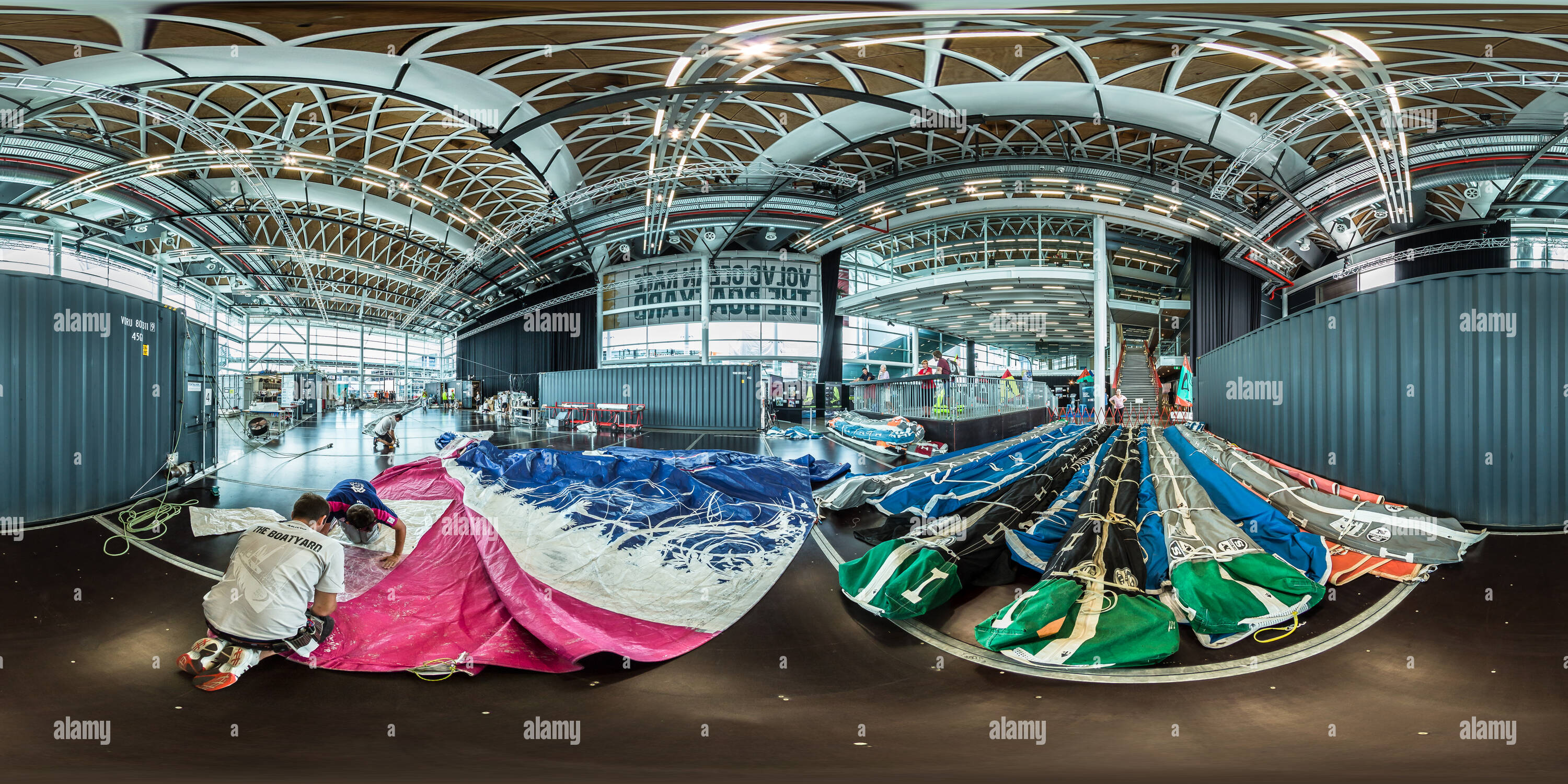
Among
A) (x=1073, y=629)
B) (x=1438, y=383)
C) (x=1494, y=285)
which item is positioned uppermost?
(x=1494, y=285)

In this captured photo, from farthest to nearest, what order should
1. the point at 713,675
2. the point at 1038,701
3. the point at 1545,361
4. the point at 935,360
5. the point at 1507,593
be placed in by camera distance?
the point at 935,360, the point at 1545,361, the point at 1507,593, the point at 713,675, the point at 1038,701

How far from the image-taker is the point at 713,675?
2.36 meters

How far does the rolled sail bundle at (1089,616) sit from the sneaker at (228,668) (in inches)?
139

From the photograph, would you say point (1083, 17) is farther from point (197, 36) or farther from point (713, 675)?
point (197, 36)

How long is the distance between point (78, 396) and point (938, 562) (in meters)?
8.88

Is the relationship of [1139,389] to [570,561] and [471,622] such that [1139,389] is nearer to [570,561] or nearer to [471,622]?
[570,561]

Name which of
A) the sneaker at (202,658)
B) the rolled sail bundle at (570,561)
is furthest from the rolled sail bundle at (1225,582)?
the sneaker at (202,658)

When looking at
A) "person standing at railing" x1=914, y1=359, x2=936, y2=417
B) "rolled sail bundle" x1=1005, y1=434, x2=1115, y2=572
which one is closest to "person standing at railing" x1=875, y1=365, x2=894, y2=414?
"person standing at railing" x1=914, y1=359, x2=936, y2=417

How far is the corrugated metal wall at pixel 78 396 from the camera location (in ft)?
16.0

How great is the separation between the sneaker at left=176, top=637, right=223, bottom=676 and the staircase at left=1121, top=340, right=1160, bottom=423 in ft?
74.8

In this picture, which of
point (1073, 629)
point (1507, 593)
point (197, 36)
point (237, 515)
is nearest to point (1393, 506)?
point (1507, 593)

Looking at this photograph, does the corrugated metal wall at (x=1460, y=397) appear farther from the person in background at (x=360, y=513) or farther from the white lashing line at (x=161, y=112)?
the white lashing line at (x=161, y=112)

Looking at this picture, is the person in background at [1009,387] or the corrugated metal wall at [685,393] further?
the corrugated metal wall at [685,393]

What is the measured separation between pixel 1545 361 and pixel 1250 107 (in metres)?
6.56
